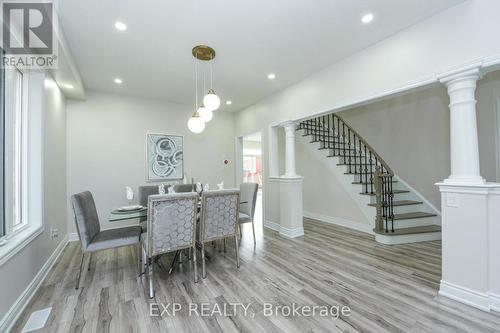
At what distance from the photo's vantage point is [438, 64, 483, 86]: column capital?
6.28ft

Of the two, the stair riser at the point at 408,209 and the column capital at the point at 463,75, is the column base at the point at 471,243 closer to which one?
the column capital at the point at 463,75

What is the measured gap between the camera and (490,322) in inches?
66.3

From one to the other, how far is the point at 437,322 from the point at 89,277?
11.1 feet

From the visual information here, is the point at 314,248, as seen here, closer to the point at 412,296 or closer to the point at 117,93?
the point at 412,296

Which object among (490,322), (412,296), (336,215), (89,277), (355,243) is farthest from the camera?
(336,215)

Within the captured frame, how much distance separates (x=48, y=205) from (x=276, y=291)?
304 cm

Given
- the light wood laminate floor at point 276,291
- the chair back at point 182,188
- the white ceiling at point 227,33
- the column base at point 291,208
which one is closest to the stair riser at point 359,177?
the column base at point 291,208

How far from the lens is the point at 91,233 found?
95.2 inches

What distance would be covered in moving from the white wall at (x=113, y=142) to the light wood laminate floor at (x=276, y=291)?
46.9 inches

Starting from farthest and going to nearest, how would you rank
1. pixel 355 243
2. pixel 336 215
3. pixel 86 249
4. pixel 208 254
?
1. pixel 336 215
2. pixel 355 243
3. pixel 208 254
4. pixel 86 249

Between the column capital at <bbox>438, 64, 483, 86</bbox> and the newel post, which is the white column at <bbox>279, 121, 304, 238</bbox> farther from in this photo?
the column capital at <bbox>438, 64, 483, 86</bbox>

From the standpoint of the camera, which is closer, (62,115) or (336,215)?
(62,115)

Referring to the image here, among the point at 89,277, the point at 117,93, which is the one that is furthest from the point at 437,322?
the point at 117,93

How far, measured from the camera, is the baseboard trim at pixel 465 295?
6.01ft
